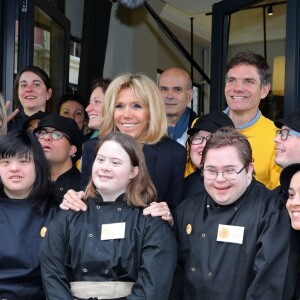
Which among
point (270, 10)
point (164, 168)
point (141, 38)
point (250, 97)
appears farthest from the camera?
point (141, 38)

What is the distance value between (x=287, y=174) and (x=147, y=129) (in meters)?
0.80

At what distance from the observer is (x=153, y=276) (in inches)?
89.7

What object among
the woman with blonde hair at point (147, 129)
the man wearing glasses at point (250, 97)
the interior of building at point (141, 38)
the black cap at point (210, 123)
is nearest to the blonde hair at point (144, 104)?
the woman with blonde hair at point (147, 129)

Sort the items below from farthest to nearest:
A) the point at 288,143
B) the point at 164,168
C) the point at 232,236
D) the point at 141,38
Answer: the point at 141,38 < the point at 164,168 < the point at 288,143 < the point at 232,236

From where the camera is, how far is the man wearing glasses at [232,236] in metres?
2.23

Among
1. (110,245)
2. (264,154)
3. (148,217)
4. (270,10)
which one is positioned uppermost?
(270,10)

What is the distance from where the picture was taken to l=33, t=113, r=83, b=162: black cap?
3.29m

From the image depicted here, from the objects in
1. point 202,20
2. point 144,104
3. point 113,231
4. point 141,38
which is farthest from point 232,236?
point 202,20

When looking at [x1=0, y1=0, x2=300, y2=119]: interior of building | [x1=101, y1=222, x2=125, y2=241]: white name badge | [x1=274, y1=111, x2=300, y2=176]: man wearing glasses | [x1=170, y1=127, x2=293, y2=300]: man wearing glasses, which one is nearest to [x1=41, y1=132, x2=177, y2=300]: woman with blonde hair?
[x1=101, y1=222, x2=125, y2=241]: white name badge

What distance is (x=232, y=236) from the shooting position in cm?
232

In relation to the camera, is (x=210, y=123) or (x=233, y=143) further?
(x=210, y=123)

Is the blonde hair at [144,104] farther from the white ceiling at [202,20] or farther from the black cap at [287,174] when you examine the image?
the white ceiling at [202,20]

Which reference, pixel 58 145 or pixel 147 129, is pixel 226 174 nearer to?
pixel 147 129

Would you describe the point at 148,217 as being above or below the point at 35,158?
below
